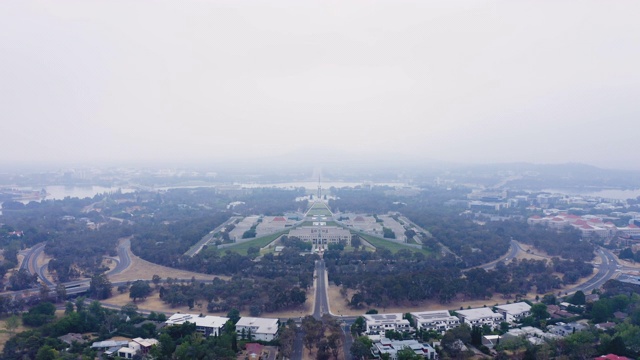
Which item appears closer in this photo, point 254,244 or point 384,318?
point 384,318

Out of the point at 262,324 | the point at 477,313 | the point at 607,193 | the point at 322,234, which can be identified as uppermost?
the point at 607,193

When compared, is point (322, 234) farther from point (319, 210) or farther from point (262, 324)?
point (262, 324)

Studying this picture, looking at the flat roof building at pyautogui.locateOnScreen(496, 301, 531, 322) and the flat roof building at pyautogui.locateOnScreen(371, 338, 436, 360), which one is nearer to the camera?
the flat roof building at pyautogui.locateOnScreen(371, 338, 436, 360)

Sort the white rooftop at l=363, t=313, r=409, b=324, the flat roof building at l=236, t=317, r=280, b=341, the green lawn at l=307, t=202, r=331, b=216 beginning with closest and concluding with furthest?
the flat roof building at l=236, t=317, r=280, b=341
the white rooftop at l=363, t=313, r=409, b=324
the green lawn at l=307, t=202, r=331, b=216

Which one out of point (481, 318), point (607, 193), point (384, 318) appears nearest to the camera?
point (384, 318)

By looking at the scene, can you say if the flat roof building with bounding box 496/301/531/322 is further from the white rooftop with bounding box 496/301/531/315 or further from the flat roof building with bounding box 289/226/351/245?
the flat roof building with bounding box 289/226/351/245

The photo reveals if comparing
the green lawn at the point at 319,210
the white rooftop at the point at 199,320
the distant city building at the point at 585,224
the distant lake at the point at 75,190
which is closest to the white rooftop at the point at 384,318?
the white rooftop at the point at 199,320

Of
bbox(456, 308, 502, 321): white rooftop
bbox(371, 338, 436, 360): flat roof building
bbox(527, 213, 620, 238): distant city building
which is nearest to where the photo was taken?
bbox(371, 338, 436, 360): flat roof building

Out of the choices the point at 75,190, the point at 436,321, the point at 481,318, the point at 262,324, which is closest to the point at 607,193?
the point at 481,318

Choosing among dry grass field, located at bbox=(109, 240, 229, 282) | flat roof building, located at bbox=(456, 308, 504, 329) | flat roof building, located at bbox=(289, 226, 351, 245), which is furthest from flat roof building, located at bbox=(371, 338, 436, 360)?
flat roof building, located at bbox=(289, 226, 351, 245)
